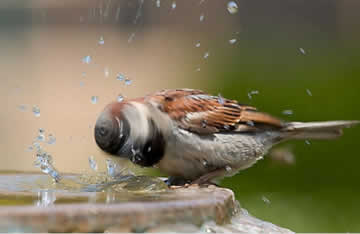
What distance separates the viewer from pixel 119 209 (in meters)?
2.00

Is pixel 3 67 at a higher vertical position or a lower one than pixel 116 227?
lower

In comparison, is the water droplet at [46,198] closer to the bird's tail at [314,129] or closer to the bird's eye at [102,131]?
the bird's eye at [102,131]

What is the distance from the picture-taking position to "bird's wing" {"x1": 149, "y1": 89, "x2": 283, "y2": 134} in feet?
10.9

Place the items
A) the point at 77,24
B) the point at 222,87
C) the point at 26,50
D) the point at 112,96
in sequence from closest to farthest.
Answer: the point at 222,87 < the point at 112,96 < the point at 26,50 < the point at 77,24

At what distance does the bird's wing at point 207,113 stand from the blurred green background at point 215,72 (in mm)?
403

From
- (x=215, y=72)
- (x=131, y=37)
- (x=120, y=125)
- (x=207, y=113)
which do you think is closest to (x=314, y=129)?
(x=207, y=113)

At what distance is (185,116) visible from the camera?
3334 millimetres

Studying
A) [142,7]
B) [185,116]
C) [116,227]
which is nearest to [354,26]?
[142,7]

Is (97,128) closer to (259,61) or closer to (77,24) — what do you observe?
(259,61)

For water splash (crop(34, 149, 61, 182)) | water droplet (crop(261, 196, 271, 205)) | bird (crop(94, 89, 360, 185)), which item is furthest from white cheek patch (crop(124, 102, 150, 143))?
water droplet (crop(261, 196, 271, 205))

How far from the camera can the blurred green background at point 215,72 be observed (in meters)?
5.45

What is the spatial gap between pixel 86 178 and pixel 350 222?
Answer: 7.54 feet

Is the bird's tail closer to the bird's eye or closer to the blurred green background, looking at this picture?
the blurred green background

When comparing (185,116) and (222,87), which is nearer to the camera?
(185,116)
